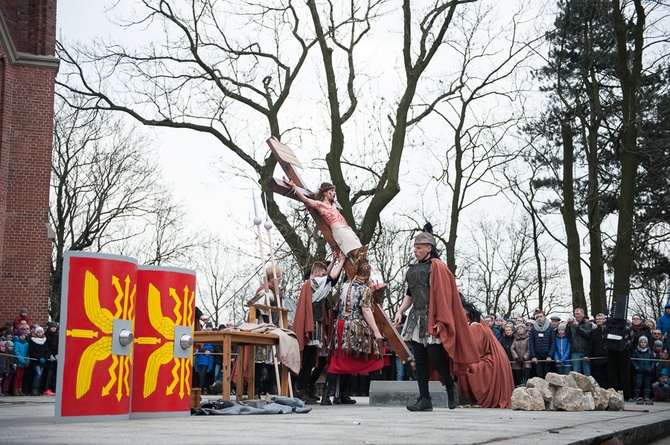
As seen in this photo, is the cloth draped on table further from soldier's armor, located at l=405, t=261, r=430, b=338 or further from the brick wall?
the brick wall

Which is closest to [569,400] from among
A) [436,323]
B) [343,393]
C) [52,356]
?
[436,323]

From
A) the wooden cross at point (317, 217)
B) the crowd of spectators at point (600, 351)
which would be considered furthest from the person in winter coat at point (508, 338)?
the wooden cross at point (317, 217)

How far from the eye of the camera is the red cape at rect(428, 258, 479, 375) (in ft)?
35.3

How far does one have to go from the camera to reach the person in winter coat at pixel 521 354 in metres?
18.7

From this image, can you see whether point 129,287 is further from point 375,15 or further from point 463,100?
point 463,100

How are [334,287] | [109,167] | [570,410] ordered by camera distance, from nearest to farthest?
[570,410] < [334,287] < [109,167]

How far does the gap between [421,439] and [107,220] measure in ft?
134

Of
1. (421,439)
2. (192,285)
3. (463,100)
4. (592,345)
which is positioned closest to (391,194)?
(463,100)

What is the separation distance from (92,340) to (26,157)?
2012cm

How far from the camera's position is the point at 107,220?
4453 cm

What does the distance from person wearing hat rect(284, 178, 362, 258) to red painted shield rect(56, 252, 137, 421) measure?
4621 millimetres

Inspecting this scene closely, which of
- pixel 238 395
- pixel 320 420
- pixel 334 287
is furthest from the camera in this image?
pixel 334 287

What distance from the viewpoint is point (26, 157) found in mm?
26016

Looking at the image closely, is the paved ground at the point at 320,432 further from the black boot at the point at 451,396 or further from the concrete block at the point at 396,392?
the concrete block at the point at 396,392
